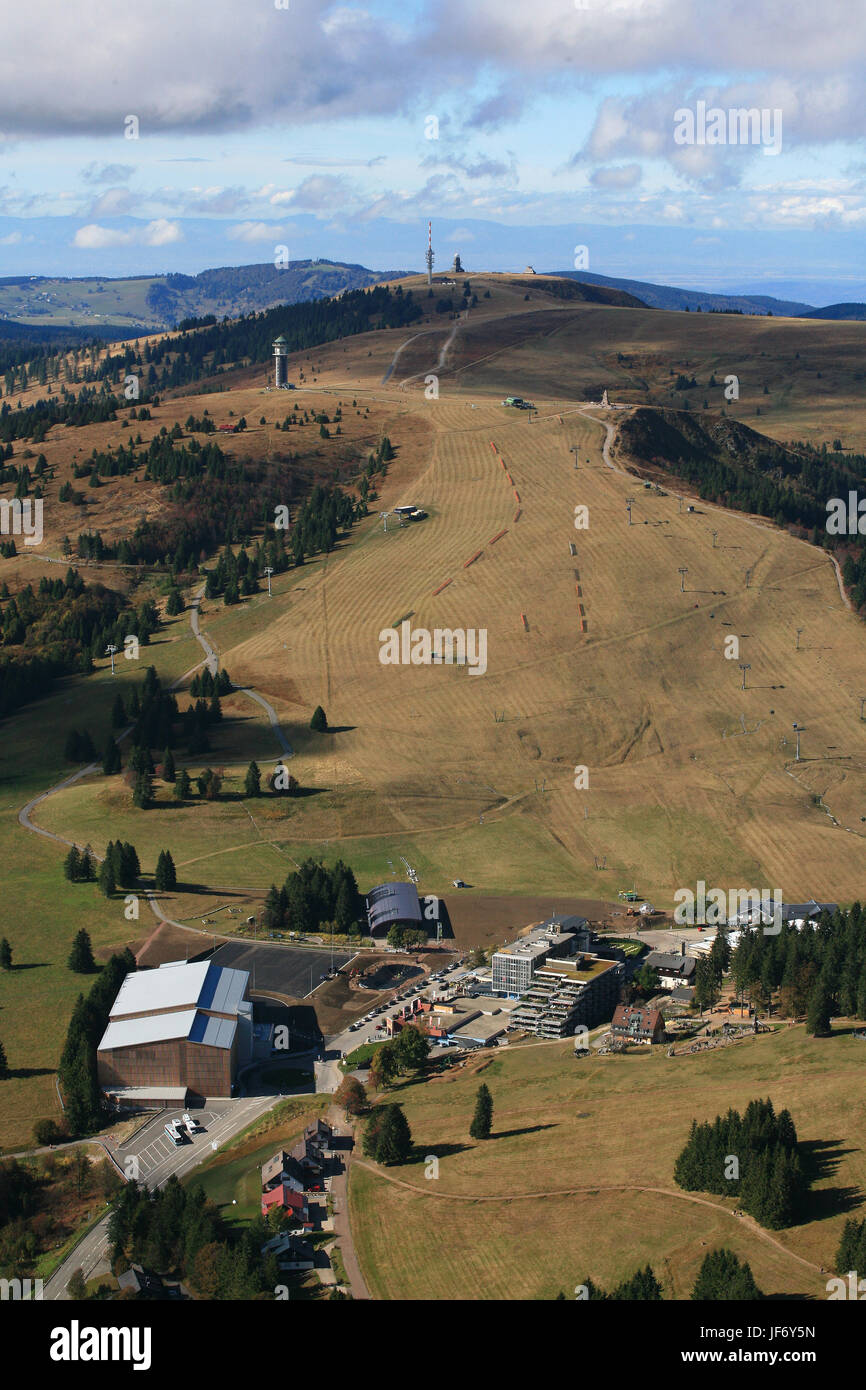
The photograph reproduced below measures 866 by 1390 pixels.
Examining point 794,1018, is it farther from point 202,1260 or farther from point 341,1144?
point 202,1260

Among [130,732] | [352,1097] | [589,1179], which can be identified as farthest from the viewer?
[130,732]

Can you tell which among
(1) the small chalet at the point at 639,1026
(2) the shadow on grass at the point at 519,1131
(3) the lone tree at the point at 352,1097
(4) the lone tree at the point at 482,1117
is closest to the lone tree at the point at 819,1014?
(1) the small chalet at the point at 639,1026

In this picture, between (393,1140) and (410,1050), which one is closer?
(393,1140)

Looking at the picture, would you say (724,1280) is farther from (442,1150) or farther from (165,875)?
(165,875)

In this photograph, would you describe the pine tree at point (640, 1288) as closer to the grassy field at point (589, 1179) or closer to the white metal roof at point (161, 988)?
the grassy field at point (589, 1179)

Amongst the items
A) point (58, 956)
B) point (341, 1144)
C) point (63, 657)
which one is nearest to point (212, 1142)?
point (341, 1144)

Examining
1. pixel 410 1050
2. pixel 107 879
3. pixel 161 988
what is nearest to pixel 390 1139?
pixel 410 1050
